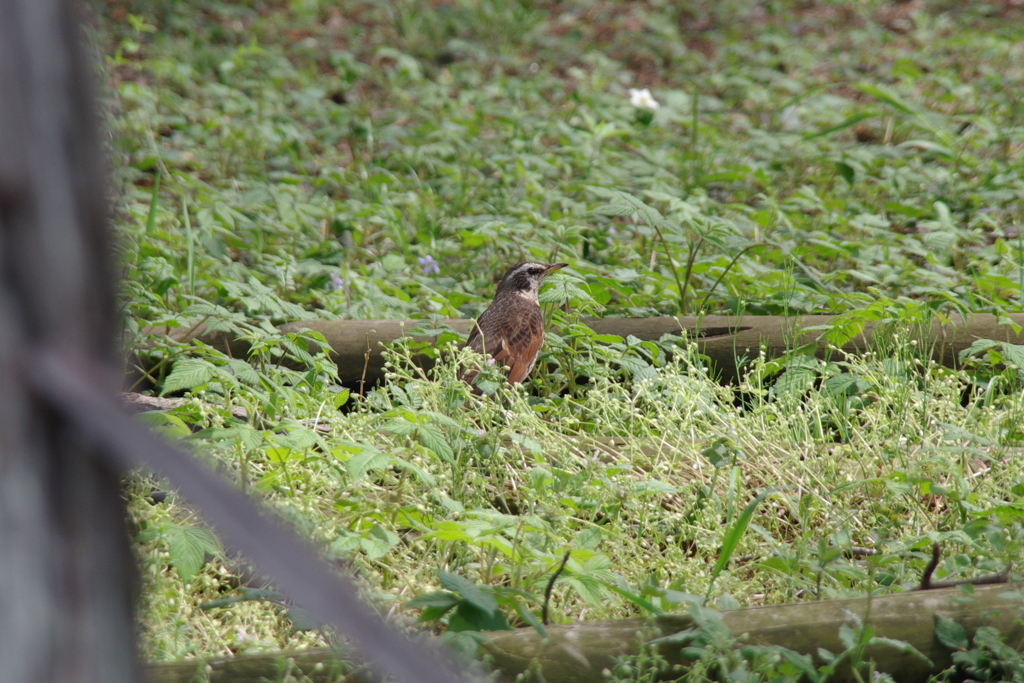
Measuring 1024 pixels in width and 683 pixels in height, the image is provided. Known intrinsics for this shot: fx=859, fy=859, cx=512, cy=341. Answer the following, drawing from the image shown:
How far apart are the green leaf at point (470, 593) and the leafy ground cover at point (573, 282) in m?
0.03

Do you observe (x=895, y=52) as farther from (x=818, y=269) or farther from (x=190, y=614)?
(x=190, y=614)

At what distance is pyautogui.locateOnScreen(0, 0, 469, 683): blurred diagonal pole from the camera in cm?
85

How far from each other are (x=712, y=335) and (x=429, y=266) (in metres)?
2.26

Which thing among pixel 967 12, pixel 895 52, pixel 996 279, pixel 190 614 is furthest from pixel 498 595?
pixel 967 12

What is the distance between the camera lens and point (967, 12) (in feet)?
40.2

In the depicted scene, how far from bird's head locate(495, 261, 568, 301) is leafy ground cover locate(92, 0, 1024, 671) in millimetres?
211

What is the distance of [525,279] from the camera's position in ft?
15.8

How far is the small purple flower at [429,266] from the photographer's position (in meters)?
5.84

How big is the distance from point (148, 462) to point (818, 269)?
5.34m

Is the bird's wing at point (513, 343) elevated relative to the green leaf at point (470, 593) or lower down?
lower down

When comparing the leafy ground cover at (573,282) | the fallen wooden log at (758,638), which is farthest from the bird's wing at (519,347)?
the fallen wooden log at (758,638)

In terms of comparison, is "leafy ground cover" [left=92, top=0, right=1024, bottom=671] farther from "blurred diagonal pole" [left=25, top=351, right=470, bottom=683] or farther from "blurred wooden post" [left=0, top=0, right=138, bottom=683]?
"blurred diagonal pole" [left=25, top=351, right=470, bottom=683]

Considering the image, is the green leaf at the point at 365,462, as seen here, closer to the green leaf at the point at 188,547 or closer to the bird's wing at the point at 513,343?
the green leaf at the point at 188,547

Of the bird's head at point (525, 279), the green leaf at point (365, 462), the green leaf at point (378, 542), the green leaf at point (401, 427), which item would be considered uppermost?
the green leaf at point (365, 462)
